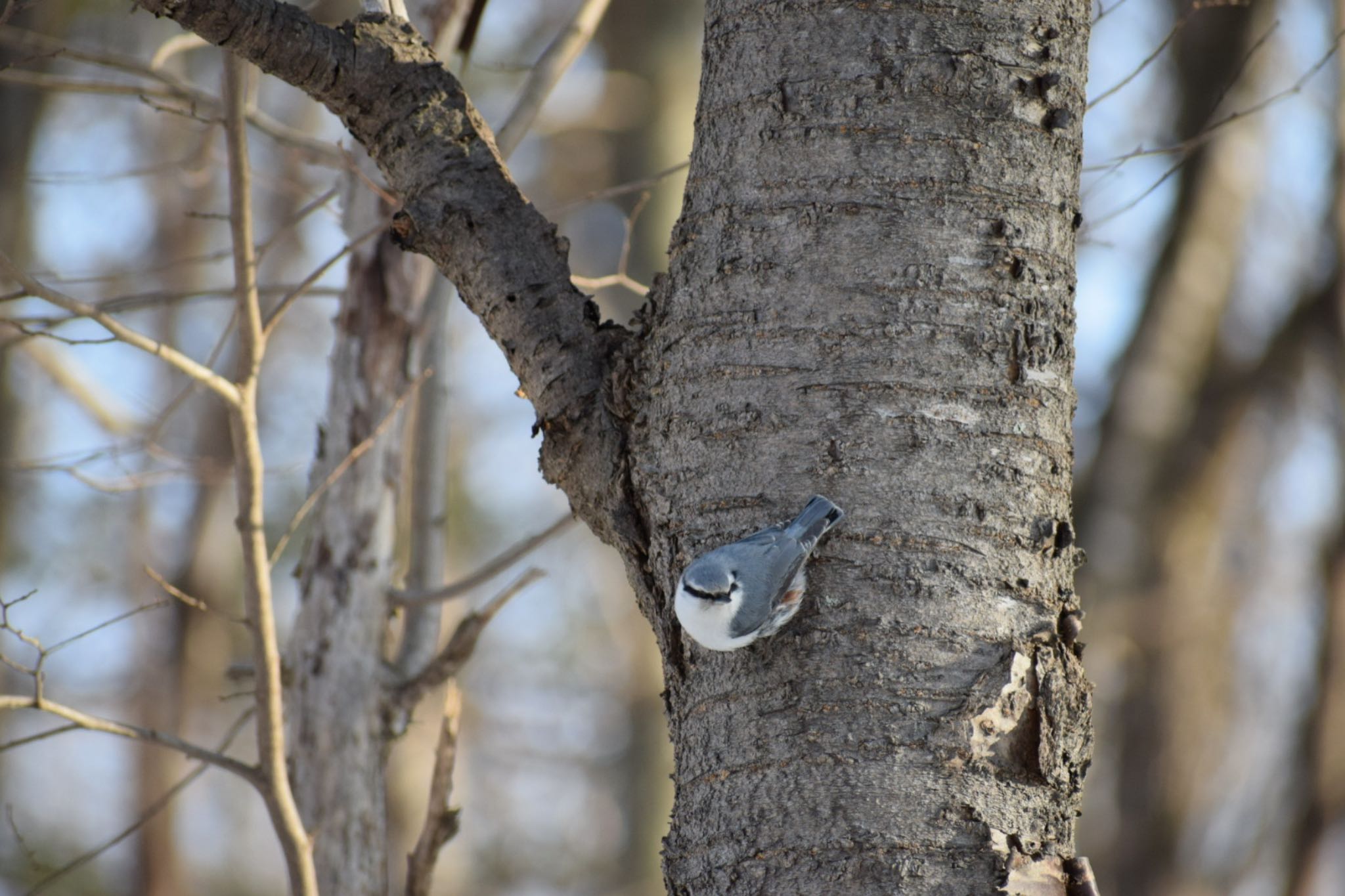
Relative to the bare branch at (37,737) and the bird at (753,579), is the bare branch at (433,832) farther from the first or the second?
Answer: the bird at (753,579)

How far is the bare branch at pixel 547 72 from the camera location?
8.63 feet

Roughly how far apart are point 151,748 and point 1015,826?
24.3 feet

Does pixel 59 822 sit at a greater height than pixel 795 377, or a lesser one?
greater

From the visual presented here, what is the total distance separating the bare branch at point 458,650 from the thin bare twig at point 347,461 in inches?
17.3

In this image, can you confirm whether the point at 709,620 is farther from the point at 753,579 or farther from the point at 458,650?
the point at 458,650

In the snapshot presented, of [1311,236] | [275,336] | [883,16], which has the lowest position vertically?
[883,16]

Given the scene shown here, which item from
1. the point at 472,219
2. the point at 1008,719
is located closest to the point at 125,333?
the point at 472,219

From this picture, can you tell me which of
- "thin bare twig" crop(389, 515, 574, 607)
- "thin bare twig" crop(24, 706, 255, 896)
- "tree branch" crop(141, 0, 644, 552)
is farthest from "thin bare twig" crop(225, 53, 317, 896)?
"thin bare twig" crop(389, 515, 574, 607)

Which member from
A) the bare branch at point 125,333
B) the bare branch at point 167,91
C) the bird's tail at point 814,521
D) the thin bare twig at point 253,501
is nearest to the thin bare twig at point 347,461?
the thin bare twig at point 253,501

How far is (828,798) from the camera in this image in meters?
1.29

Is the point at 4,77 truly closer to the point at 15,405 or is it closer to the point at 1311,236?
the point at 15,405

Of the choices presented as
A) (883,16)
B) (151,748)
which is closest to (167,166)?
(883,16)

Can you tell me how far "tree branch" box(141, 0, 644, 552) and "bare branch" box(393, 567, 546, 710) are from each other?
97cm

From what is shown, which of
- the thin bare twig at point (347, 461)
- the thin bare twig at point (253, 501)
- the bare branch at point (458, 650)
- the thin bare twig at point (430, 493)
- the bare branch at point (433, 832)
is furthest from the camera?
the thin bare twig at point (430, 493)
